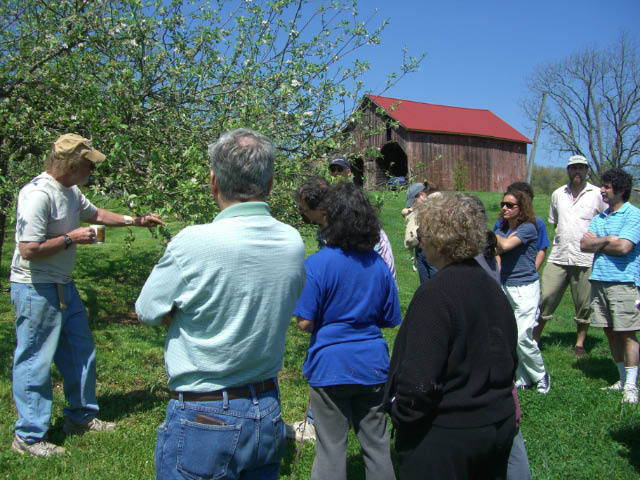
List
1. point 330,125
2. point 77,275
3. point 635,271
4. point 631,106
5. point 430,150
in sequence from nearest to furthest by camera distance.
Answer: point 635,271
point 330,125
point 77,275
point 430,150
point 631,106

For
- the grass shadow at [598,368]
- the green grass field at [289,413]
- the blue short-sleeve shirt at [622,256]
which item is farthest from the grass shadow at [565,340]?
the blue short-sleeve shirt at [622,256]

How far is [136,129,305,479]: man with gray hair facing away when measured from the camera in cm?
176

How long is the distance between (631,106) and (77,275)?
117 ft

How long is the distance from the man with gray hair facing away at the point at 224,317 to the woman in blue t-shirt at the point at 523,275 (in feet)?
10.7

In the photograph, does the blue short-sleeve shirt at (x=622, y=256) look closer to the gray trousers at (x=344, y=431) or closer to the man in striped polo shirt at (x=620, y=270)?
the man in striped polo shirt at (x=620, y=270)

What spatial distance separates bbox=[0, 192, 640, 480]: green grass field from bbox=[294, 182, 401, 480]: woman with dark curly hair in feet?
2.63

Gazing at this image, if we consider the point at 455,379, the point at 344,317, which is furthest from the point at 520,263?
the point at 455,379

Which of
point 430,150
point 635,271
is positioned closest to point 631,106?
point 430,150

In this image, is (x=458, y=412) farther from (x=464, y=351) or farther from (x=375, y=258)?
(x=375, y=258)

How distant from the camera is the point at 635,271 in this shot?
4625 millimetres

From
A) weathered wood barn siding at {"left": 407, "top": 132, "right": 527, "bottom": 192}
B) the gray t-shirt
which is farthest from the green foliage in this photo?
weathered wood barn siding at {"left": 407, "top": 132, "right": 527, "bottom": 192}

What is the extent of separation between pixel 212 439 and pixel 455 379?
92cm

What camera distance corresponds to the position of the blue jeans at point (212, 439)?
1773 millimetres

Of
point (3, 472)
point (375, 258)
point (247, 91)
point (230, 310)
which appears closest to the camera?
point (230, 310)
